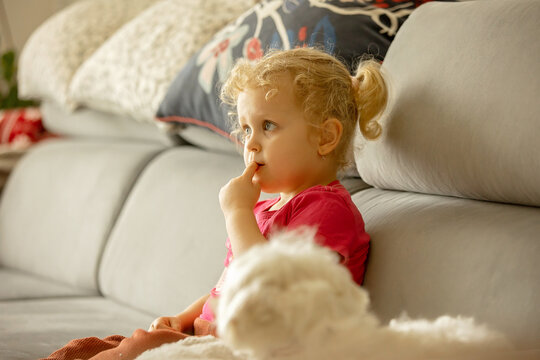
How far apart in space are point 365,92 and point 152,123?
96cm

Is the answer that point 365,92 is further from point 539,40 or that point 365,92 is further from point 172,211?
point 172,211

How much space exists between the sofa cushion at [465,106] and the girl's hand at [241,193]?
20cm

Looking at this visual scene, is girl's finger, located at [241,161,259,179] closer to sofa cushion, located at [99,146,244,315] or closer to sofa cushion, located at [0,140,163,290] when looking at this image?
sofa cushion, located at [99,146,244,315]

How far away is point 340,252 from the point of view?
0.91 meters

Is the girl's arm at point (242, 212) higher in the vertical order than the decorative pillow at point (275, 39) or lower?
lower

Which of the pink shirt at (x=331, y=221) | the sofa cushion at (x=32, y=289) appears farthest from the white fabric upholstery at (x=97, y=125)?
the pink shirt at (x=331, y=221)

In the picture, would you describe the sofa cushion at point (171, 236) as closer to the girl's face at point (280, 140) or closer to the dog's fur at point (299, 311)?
the girl's face at point (280, 140)

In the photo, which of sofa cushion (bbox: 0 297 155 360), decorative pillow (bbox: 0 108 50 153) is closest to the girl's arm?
sofa cushion (bbox: 0 297 155 360)

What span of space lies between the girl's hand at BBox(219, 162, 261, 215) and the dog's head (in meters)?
0.43

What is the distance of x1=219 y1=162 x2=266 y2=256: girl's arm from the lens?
3.09 ft

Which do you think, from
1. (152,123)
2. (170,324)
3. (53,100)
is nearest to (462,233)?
(170,324)

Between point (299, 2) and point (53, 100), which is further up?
point (299, 2)

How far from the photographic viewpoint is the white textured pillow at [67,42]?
2.18 m

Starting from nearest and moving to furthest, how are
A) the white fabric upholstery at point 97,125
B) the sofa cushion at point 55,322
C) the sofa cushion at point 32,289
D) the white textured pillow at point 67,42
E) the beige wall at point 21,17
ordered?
1. the sofa cushion at point 55,322
2. the sofa cushion at point 32,289
3. the white fabric upholstery at point 97,125
4. the white textured pillow at point 67,42
5. the beige wall at point 21,17
